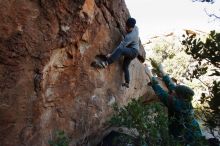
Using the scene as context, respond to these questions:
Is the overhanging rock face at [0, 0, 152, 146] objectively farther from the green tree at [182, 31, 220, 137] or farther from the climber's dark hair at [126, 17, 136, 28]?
the green tree at [182, 31, 220, 137]

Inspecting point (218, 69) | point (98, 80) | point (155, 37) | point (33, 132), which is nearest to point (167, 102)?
point (98, 80)

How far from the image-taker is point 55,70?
7438 mm

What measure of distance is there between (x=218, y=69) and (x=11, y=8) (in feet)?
11.8

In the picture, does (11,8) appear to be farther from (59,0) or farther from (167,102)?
(167,102)

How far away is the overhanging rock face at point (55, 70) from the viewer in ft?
21.8

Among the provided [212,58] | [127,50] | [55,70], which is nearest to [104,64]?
[127,50]

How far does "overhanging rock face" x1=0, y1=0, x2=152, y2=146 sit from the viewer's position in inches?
262

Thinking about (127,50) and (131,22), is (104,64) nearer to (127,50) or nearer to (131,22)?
(127,50)

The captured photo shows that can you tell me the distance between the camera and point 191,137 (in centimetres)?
627

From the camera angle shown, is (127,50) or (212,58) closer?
(212,58)

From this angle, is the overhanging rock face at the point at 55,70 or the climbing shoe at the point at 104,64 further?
the climbing shoe at the point at 104,64

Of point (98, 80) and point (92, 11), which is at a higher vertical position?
point (92, 11)

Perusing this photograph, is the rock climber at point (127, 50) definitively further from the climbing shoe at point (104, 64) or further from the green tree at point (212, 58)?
the green tree at point (212, 58)

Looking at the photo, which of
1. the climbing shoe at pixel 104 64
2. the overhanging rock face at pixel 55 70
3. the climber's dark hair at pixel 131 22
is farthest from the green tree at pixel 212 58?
the climber's dark hair at pixel 131 22
